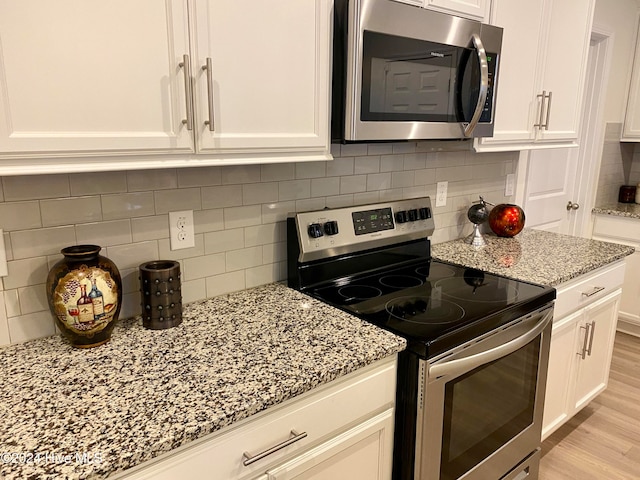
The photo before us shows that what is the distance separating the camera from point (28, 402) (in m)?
1.01

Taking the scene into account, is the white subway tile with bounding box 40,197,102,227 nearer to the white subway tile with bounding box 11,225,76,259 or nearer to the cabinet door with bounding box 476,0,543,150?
the white subway tile with bounding box 11,225,76,259

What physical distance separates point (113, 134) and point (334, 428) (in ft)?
2.87

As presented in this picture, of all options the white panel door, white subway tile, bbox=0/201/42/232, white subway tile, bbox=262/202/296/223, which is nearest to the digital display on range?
white subway tile, bbox=262/202/296/223

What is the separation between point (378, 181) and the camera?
202cm

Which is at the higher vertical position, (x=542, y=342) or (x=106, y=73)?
(x=106, y=73)

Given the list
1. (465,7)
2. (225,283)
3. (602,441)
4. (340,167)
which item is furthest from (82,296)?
(602,441)

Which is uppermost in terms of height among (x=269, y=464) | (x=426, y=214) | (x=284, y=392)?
(x=426, y=214)

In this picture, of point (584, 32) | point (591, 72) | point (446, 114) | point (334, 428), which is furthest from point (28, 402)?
point (591, 72)

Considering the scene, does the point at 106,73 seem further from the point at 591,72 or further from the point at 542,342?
the point at 591,72

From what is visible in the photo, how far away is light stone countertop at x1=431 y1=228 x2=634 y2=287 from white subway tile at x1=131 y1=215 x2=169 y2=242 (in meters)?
1.20

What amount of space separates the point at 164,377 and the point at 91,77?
669 millimetres

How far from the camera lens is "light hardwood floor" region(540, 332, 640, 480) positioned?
222 centimetres

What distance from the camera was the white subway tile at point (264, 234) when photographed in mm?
1667

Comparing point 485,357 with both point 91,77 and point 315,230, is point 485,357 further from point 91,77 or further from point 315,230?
point 91,77
